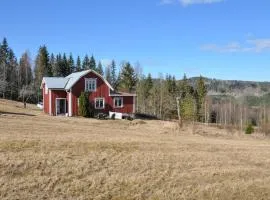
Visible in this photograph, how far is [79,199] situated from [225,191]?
613 cm

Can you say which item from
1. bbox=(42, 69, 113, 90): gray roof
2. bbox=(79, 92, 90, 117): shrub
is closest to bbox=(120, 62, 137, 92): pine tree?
bbox=(42, 69, 113, 90): gray roof

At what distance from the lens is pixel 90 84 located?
171ft

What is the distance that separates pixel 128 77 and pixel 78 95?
181ft

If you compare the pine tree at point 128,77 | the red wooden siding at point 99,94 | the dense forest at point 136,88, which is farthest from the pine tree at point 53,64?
the red wooden siding at point 99,94

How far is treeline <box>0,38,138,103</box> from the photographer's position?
9425cm

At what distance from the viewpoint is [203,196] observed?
51.4 feet

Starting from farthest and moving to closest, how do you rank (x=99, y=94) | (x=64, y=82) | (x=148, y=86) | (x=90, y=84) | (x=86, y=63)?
1. (x=86, y=63)
2. (x=148, y=86)
3. (x=64, y=82)
4. (x=99, y=94)
5. (x=90, y=84)

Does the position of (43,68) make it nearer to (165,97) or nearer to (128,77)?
(128,77)

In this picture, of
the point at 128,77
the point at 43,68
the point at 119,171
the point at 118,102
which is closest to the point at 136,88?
the point at 128,77

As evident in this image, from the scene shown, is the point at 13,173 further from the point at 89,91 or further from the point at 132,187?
the point at 89,91

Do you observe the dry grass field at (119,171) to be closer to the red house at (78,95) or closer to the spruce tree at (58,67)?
the red house at (78,95)

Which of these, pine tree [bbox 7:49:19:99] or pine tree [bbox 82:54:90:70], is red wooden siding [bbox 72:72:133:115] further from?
pine tree [bbox 82:54:90:70]

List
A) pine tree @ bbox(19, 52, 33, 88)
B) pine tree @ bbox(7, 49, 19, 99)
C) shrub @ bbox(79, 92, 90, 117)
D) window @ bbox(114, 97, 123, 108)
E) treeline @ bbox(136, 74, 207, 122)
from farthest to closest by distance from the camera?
pine tree @ bbox(19, 52, 33, 88)
pine tree @ bbox(7, 49, 19, 99)
treeline @ bbox(136, 74, 207, 122)
window @ bbox(114, 97, 123, 108)
shrub @ bbox(79, 92, 90, 117)

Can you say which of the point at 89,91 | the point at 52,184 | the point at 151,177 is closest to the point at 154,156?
the point at 151,177
